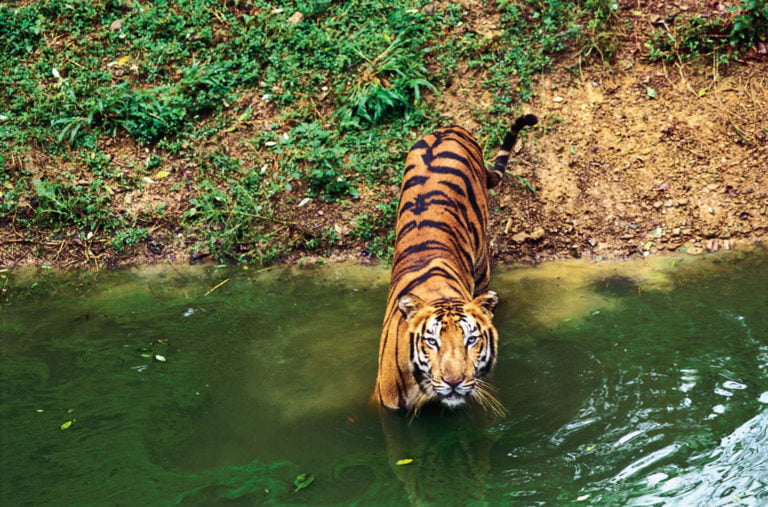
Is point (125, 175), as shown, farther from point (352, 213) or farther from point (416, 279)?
point (416, 279)

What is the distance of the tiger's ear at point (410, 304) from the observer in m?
3.94

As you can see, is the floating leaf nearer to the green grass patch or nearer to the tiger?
the tiger

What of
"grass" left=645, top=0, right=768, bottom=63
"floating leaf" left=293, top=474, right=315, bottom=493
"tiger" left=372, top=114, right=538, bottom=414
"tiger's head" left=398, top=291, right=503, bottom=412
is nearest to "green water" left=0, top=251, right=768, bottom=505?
"floating leaf" left=293, top=474, right=315, bottom=493

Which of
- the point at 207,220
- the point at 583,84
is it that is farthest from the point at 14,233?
the point at 583,84

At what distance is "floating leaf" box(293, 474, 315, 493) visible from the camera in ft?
12.6

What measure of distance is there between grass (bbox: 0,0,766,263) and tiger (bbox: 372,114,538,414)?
1273mm

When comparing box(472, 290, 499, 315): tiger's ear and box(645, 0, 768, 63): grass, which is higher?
box(645, 0, 768, 63): grass

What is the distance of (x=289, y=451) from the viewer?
412cm

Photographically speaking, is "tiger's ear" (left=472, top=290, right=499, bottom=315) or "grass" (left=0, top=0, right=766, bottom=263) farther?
"grass" (left=0, top=0, right=766, bottom=263)

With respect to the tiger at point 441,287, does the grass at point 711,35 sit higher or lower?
higher

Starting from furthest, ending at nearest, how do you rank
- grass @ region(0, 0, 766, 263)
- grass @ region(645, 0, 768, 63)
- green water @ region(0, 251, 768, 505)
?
grass @ region(645, 0, 768, 63) < grass @ region(0, 0, 766, 263) < green water @ region(0, 251, 768, 505)

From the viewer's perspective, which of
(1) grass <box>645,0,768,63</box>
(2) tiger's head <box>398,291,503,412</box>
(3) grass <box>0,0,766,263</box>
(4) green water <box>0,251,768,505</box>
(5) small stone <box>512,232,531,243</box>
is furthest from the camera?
(1) grass <box>645,0,768,63</box>

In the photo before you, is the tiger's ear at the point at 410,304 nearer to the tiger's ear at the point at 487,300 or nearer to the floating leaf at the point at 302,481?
the tiger's ear at the point at 487,300

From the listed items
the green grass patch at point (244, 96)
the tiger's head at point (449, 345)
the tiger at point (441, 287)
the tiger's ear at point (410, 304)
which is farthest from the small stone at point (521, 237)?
the tiger's ear at point (410, 304)
